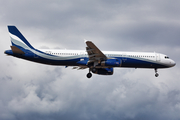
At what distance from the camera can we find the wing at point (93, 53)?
45.7 metres

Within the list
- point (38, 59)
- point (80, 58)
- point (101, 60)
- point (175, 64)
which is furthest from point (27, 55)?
point (175, 64)

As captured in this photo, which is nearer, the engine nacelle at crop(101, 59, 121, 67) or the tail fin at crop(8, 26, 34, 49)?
the engine nacelle at crop(101, 59, 121, 67)

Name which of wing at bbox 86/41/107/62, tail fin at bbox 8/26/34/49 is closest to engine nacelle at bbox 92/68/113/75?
wing at bbox 86/41/107/62

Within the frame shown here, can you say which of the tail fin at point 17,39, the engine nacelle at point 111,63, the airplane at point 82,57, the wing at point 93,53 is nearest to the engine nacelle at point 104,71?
the airplane at point 82,57

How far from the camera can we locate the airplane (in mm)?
47969

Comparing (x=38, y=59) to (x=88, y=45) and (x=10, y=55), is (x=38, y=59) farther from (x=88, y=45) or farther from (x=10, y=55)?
(x=88, y=45)

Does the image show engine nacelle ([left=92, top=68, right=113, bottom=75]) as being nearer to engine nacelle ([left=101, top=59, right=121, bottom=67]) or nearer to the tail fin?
engine nacelle ([left=101, top=59, right=121, bottom=67])

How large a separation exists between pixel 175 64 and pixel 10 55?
3174 cm

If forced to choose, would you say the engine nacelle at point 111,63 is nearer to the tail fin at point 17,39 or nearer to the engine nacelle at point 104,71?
the engine nacelle at point 104,71

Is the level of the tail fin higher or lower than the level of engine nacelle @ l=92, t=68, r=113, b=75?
higher

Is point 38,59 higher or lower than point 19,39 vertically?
lower

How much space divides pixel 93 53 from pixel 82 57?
105 inches

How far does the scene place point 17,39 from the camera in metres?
50.3

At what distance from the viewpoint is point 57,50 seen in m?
49.3
